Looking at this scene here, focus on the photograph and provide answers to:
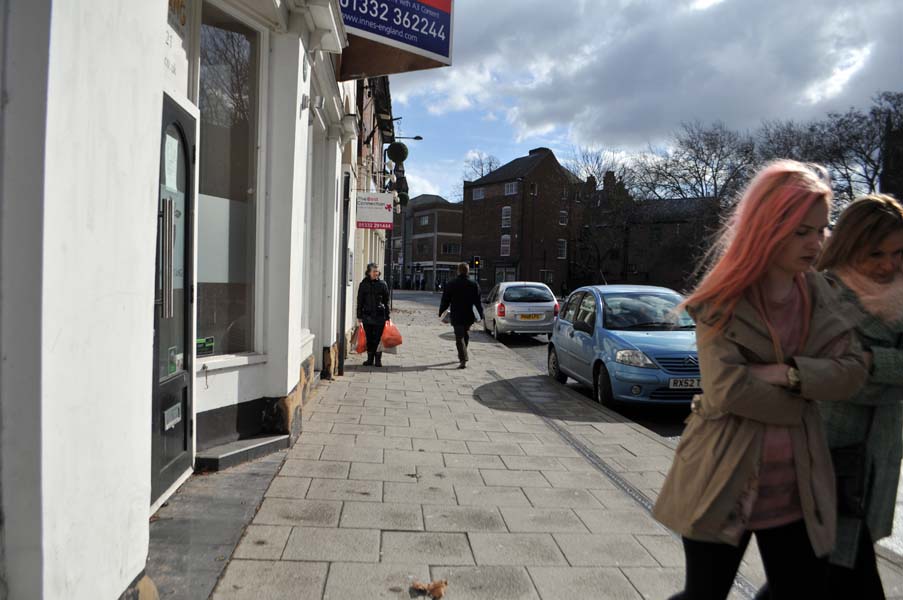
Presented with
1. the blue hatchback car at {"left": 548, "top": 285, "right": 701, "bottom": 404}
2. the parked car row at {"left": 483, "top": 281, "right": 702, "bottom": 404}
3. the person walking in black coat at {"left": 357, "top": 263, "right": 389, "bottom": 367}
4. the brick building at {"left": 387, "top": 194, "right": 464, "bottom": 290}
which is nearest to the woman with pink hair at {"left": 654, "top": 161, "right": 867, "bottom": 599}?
the parked car row at {"left": 483, "top": 281, "right": 702, "bottom": 404}

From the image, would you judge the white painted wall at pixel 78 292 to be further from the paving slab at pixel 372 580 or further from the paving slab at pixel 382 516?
the paving slab at pixel 382 516

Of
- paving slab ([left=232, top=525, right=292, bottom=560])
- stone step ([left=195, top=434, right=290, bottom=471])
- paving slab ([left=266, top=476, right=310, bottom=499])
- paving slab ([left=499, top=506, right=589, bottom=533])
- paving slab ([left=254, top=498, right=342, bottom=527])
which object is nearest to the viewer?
paving slab ([left=232, top=525, right=292, bottom=560])

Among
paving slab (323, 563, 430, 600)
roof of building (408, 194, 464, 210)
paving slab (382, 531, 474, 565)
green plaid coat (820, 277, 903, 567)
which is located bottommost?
paving slab (382, 531, 474, 565)

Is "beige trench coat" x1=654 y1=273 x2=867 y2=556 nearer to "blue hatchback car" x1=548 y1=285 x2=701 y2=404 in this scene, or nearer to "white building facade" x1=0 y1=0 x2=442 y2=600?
"white building facade" x1=0 y1=0 x2=442 y2=600

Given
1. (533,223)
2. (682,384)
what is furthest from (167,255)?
(533,223)

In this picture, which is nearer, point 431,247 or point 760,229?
point 760,229

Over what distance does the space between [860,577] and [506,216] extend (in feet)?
196

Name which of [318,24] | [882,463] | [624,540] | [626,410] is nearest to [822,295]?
[882,463]

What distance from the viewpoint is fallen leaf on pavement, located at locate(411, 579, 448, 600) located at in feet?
9.29

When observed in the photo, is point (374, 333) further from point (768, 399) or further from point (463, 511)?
point (768, 399)

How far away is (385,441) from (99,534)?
367 cm

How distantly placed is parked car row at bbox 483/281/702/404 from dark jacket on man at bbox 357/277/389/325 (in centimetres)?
294

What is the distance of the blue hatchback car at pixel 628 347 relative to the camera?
7.12 metres

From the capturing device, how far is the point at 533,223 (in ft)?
195
